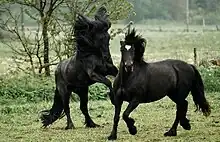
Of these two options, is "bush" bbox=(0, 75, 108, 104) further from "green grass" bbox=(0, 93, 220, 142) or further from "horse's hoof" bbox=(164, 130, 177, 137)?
"horse's hoof" bbox=(164, 130, 177, 137)

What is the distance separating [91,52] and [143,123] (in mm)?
1988

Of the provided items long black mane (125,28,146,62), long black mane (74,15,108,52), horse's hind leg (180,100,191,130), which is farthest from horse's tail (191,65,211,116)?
long black mane (74,15,108,52)

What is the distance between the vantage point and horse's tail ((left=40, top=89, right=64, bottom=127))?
1305cm

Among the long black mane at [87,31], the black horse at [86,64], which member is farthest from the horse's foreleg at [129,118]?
the long black mane at [87,31]

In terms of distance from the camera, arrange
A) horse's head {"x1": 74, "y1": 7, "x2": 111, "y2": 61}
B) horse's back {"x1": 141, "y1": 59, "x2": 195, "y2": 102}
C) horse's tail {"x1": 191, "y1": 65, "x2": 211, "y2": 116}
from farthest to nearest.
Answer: horse's head {"x1": 74, "y1": 7, "x2": 111, "y2": 61}
horse's tail {"x1": 191, "y1": 65, "x2": 211, "y2": 116}
horse's back {"x1": 141, "y1": 59, "x2": 195, "y2": 102}

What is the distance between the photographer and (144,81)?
10.6 m

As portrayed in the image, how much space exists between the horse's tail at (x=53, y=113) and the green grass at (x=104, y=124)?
0.67 ft

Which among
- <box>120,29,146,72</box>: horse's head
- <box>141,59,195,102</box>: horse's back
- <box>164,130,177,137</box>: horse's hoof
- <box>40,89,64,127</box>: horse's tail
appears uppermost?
<box>120,29,146,72</box>: horse's head

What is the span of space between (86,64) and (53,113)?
62.2 inches

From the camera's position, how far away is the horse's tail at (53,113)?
13055 mm

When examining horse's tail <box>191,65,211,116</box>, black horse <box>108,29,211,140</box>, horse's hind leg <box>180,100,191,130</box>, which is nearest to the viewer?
black horse <box>108,29,211,140</box>

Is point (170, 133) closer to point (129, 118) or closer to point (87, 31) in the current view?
point (129, 118)

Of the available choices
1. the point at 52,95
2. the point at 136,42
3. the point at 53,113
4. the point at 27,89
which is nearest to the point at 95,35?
the point at 136,42

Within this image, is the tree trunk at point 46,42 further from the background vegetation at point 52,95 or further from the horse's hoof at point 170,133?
the horse's hoof at point 170,133
